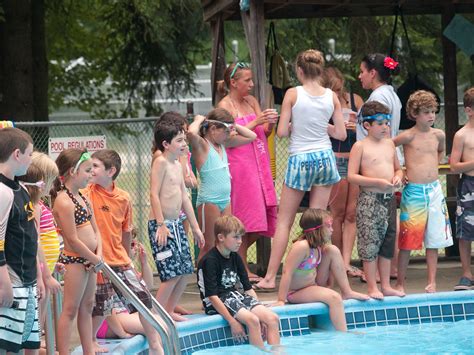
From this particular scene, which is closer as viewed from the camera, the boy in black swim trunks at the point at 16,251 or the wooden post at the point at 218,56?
the boy in black swim trunks at the point at 16,251

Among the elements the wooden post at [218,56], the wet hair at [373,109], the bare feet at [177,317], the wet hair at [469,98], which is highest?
the wooden post at [218,56]

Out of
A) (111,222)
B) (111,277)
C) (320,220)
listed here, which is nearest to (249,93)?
(320,220)

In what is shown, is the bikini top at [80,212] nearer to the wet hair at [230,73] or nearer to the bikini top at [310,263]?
the bikini top at [310,263]

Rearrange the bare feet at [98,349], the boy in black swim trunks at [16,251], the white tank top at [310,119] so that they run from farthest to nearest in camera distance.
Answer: the white tank top at [310,119] < the bare feet at [98,349] < the boy in black swim trunks at [16,251]

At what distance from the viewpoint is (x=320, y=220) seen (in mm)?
7969

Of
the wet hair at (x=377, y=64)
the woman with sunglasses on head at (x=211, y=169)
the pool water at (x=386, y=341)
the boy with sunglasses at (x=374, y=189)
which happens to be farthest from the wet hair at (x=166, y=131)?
the wet hair at (x=377, y=64)


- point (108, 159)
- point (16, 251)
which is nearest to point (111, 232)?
point (108, 159)

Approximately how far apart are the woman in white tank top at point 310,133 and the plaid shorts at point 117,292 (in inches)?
84.1

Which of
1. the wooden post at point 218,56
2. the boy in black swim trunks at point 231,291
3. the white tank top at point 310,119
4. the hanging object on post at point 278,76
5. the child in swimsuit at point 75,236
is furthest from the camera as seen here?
the wooden post at point 218,56

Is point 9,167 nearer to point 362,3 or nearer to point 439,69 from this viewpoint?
point 362,3

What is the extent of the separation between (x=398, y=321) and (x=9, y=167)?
4198 millimetres

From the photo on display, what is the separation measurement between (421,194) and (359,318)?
1.21 metres

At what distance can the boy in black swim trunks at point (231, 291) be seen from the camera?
7.45 metres

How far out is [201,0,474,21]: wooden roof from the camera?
10.2 meters
